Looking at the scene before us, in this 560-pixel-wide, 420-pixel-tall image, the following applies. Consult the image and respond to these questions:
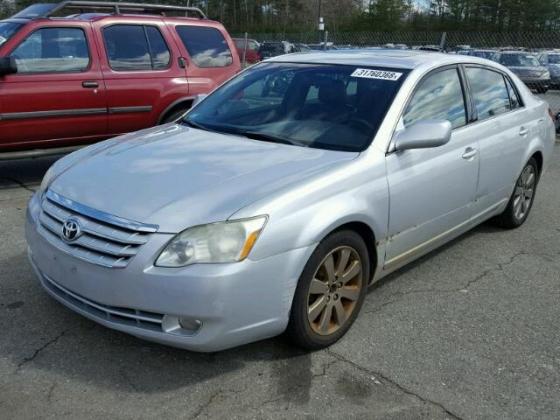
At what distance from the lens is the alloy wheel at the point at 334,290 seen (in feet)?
10.5

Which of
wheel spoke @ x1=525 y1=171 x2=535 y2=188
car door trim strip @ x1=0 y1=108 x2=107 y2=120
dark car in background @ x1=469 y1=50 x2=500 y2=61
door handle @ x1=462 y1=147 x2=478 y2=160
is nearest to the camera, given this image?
door handle @ x1=462 y1=147 x2=478 y2=160

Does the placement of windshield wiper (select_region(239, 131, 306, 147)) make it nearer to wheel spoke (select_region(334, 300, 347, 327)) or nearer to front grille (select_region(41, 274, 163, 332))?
wheel spoke (select_region(334, 300, 347, 327))

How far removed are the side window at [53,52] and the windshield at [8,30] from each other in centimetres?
18

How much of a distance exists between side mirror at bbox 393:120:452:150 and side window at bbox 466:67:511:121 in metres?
1.19

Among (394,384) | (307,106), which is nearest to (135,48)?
(307,106)

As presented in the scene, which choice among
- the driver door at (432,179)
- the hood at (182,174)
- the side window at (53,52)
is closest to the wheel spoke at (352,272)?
the driver door at (432,179)

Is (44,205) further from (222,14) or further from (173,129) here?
(222,14)

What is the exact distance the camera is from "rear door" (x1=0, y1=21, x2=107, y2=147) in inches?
245

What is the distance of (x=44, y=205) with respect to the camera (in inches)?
131

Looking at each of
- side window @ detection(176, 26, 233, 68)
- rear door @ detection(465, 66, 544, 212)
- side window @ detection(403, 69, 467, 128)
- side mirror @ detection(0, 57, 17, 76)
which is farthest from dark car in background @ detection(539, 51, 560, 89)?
side mirror @ detection(0, 57, 17, 76)

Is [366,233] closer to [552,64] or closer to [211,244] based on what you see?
[211,244]

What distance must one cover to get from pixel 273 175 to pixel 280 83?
1370mm

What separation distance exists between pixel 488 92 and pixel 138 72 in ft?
13.6

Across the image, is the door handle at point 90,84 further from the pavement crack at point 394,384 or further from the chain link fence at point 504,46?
the chain link fence at point 504,46
